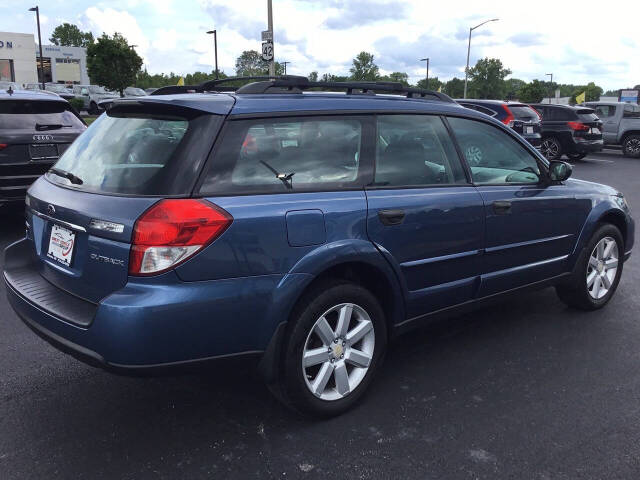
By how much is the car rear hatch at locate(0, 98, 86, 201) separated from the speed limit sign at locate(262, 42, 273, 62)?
11764mm

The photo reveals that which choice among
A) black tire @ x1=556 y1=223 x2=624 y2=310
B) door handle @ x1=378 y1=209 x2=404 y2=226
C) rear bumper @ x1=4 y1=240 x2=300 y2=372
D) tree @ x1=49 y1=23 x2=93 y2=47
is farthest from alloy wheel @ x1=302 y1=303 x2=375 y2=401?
tree @ x1=49 y1=23 x2=93 y2=47

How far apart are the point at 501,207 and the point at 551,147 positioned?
15.1 meters

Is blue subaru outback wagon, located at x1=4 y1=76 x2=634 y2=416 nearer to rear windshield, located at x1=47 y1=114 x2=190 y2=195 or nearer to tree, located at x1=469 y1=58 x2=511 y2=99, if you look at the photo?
rear windshield, located at x1=47 y1=114 x2=190 y2=195

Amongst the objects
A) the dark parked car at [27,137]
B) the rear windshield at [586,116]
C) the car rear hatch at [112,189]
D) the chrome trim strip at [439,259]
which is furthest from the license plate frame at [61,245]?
the rear windshield at [586,116]

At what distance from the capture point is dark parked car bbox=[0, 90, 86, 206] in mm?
6676

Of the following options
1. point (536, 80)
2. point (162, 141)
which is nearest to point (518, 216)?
point (162, 141)

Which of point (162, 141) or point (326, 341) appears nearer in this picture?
point (162, 141)

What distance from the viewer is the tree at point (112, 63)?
4341 cm

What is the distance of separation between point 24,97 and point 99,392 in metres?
4.92

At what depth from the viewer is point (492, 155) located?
4.13 metres

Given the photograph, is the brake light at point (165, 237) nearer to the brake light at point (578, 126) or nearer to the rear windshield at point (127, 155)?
the rear windshield at point (127, 155)

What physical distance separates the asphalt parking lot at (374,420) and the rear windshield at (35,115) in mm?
3520

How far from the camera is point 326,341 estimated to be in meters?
3.03

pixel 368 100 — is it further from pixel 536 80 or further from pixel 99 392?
pixel 536 80
